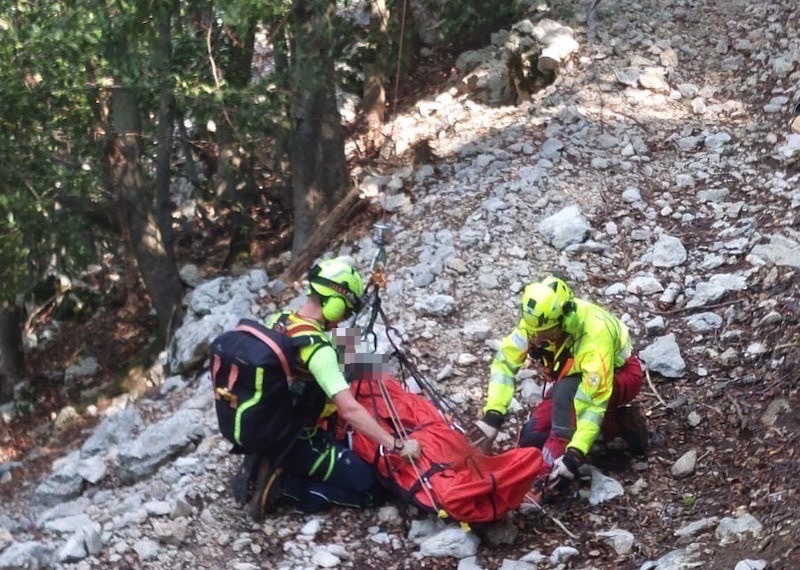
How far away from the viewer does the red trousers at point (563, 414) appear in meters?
5.07

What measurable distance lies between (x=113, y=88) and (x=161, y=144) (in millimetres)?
1491

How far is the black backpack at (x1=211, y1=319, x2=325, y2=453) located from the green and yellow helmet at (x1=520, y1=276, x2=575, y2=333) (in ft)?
3.44

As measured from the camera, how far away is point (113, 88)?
877 cm

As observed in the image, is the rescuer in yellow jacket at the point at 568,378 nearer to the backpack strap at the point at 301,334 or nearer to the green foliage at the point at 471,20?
the backpack strap at the point at 301,334

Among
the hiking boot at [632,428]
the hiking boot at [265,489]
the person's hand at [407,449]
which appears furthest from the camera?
the hiking boot at [632,428]

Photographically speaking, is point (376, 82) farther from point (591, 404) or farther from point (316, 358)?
point (591, 404)

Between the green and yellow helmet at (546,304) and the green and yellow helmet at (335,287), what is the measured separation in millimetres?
846

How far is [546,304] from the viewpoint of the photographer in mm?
4863

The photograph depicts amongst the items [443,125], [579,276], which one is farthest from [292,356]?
[443,125]

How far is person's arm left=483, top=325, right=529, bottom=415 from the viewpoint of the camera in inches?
207

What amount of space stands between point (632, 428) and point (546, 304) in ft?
3.19

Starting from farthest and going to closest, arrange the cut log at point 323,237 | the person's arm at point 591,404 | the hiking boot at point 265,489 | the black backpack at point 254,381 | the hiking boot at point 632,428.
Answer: the cut log at point 323,237, the hiking boot at point 632,428, the hiking boot at point 265,489, the person's arm at point 591,404, the black backpack at point 254,381

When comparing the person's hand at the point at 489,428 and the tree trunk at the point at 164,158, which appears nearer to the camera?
the person's hand at the point at 489,428

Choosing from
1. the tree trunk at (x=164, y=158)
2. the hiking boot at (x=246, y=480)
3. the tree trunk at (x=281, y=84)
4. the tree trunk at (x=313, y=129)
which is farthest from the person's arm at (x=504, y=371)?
the tree trunk at (x=164, y=158)
